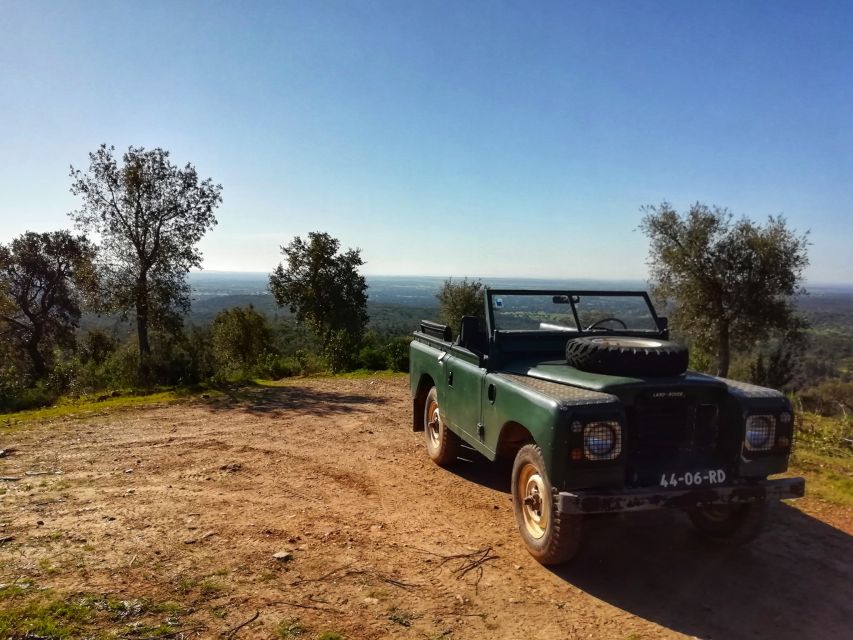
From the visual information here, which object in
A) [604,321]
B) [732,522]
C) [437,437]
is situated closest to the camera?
[732,522]

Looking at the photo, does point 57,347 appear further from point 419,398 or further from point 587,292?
point 587,292

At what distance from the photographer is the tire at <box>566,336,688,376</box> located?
14.5 ft

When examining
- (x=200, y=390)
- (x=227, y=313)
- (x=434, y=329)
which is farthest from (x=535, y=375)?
(x=227, y=313)

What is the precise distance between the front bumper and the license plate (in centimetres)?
5

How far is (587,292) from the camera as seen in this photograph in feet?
20.6

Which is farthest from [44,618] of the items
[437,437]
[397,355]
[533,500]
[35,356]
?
[35,356]

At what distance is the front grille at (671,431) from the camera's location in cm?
420

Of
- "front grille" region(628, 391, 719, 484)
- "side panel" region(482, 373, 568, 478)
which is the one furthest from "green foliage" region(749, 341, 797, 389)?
"side panel" region(482, 373, 568, 478)

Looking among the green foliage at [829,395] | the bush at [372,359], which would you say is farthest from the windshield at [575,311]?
the green foliage at [829,395]

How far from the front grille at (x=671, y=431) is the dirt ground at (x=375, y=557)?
87 centimetres

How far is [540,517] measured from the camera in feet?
14.6

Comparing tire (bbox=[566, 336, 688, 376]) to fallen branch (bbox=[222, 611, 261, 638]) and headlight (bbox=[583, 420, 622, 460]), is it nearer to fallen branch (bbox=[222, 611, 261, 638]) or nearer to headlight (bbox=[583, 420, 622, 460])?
headlight (bbox=[583, 420, 622, 460])

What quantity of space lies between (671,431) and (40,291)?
26336 mm

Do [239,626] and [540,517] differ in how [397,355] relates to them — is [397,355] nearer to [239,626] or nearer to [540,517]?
[540,517]
